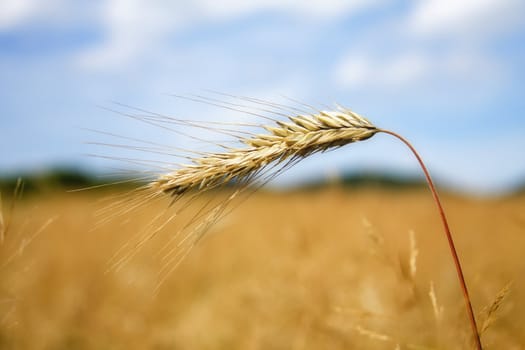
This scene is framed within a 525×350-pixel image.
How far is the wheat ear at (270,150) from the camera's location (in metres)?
1.19

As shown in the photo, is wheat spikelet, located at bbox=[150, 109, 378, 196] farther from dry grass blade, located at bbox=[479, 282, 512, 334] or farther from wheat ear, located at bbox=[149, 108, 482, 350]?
dry grass blade, located at bbox=[479, 282, 512, 334]

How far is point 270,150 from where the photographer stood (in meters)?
1.23

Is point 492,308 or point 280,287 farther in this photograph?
point 280,287

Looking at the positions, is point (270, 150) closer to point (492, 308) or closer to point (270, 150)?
point (270, 150)

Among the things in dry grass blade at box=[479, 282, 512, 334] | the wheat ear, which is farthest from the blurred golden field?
the wheat ear

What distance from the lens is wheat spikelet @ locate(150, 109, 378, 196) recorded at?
1192mm

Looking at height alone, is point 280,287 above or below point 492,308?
below

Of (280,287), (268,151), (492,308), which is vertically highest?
(268,151)

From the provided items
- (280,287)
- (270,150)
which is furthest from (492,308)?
(280,287)

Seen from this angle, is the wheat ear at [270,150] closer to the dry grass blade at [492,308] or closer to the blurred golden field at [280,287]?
the dry grass blade at [492,308]

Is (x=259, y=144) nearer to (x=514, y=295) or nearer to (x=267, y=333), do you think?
(x=267, y=333)

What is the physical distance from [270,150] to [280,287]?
2.03 meters

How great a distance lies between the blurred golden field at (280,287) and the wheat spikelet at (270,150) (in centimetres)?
56

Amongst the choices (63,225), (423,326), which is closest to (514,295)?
(423,326)
